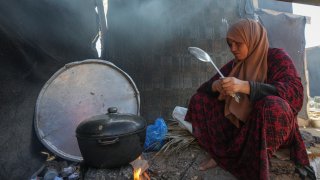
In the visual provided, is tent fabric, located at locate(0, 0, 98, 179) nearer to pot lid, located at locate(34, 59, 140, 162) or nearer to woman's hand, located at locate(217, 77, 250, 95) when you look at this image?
pot lid, located at locate(34, 59, 140, 162)

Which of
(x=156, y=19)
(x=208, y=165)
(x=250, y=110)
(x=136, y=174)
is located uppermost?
(x=156, y=19)

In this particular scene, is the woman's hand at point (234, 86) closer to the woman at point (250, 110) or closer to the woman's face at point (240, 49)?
the woman at point (250, 110)

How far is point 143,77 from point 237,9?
2014 millimetres

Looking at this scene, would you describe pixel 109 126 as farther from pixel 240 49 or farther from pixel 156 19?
pixel 156 19

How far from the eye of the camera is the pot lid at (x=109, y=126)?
180 cm

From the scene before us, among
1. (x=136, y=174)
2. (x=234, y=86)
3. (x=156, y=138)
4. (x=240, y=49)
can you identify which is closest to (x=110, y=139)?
(x=136, y=174)

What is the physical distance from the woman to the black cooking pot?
0.82 m

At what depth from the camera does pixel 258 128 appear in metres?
1.92

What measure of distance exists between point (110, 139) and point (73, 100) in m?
1.25

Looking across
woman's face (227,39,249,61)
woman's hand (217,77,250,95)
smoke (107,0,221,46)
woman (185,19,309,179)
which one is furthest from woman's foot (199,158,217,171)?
smoke (107,0,221,46)

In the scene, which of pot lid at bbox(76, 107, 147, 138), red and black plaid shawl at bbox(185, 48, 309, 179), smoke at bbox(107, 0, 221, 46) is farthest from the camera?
smoke at bbox(107, 0, 221, 46)

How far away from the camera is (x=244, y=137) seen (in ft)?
6.76

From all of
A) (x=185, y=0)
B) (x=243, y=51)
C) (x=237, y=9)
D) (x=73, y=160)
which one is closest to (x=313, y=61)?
(x=237, y=9)

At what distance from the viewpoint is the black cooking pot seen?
180 cm
